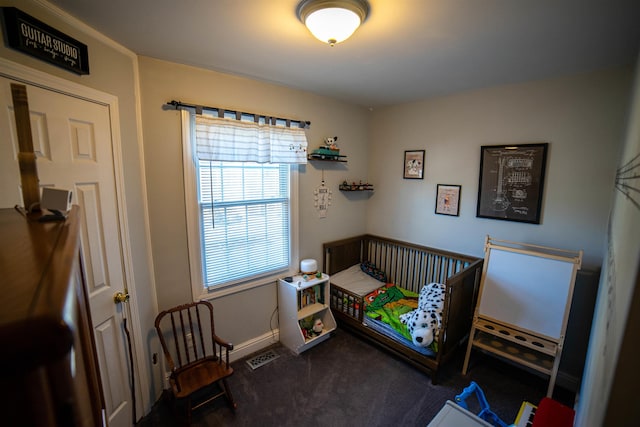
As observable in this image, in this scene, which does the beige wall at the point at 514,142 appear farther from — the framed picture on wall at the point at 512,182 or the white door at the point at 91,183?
the white door at the point at 91,183

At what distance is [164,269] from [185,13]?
5.65 feet

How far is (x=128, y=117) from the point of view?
1.80 m

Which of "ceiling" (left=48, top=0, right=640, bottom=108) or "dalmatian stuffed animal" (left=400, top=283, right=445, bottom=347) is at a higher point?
"ceiling" (left=48, top=0, right=640, bottom=108)

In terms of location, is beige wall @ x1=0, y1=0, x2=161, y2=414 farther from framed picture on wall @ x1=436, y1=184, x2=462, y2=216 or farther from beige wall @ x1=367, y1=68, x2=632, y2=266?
framed picture on wall @ x1=436, y1=184, x2=462, y2=216

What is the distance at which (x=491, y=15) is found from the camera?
140cm

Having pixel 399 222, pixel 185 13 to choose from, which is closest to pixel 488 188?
pixel 399 222

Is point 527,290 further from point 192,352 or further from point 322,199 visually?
point 192,352

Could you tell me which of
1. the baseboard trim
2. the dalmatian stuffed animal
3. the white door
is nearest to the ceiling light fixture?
the white door

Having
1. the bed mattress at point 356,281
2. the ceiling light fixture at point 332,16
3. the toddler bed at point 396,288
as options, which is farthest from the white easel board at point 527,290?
the ceiling light fixture at point 332,16

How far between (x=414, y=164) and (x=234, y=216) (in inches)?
82.5

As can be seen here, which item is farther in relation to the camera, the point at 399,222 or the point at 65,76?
the point at 399,222

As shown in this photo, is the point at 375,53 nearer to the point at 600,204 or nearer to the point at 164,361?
the point at 600,204

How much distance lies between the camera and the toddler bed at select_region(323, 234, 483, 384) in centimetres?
229

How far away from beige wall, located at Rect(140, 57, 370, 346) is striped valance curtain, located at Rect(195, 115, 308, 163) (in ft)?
0.53
